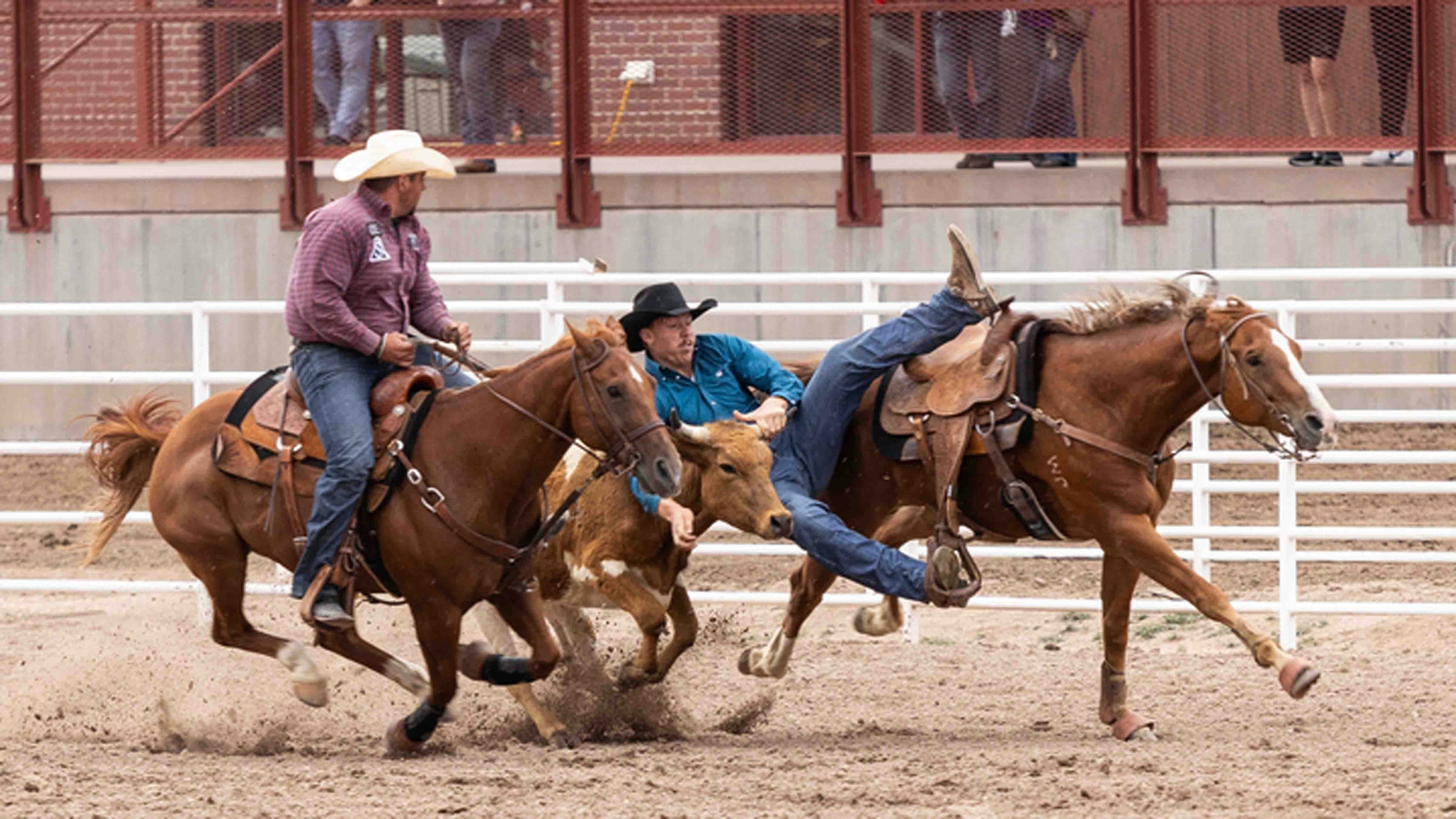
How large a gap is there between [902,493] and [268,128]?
6040 mm

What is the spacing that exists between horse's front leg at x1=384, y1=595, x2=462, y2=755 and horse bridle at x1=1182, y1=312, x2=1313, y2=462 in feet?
7.86

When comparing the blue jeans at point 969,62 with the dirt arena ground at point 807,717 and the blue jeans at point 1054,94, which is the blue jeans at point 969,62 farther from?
the dirt arena ground at point 807,717

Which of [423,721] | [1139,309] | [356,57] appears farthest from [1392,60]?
[423,721]

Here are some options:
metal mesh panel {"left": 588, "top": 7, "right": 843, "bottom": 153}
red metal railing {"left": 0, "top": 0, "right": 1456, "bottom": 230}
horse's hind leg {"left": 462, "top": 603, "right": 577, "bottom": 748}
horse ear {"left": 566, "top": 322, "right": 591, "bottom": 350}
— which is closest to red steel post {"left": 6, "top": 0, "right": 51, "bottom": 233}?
red metal railing {"left": 0, "top": 0, "right": 1456, "bottom": 230}

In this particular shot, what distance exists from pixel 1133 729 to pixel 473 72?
6.24 meters

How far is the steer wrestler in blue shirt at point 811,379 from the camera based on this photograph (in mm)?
6484

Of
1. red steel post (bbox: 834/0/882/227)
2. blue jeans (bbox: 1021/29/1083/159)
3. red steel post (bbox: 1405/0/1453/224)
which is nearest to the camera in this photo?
red steel post (bbox: 1405/0/1453/224)

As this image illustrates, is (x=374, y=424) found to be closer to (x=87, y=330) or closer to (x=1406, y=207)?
(x=87, y=330)

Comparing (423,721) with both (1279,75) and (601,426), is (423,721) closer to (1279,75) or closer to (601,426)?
(601,426)

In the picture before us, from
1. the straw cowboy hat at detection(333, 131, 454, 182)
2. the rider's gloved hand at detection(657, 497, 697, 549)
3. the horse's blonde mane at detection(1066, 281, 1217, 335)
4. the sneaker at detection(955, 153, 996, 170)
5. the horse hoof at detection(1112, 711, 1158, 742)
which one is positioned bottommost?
the horse hoof at detection(1112, 711, 1158, 742)

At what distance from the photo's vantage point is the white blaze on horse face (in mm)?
6066

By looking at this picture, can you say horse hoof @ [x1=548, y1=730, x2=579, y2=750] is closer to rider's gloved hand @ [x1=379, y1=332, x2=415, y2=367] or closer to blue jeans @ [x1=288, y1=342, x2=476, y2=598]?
blue jeans @ [x1=288, y1=342, x2=476, y2=598]

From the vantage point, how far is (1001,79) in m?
11.2

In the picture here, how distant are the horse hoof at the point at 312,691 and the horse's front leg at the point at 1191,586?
2.52 metres
